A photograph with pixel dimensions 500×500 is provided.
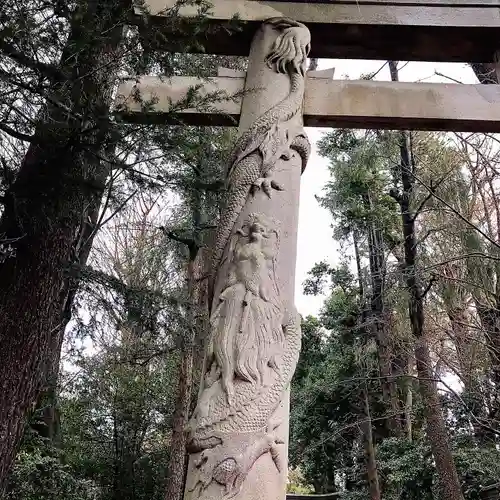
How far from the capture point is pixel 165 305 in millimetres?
4250

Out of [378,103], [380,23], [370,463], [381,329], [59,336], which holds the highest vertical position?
[381,329]

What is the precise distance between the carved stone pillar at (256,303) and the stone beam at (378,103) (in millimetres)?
150

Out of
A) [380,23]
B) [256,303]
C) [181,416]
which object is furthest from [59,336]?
[380,23]

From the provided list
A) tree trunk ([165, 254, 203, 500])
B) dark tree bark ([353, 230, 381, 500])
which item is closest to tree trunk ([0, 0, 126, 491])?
tree trunk ([165, 254, 203, 500])

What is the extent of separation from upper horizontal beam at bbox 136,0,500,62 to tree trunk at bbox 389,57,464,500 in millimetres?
2747

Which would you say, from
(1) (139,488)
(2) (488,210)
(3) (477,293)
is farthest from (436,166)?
(1) (139,488)

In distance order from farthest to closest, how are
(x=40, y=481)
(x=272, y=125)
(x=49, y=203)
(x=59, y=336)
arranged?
(x=40, y=481)
(x=59, y=336)
(x=49, y=203)
(x=272, y=125)

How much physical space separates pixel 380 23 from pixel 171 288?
17.1 ft

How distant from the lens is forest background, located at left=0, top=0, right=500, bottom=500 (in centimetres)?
268

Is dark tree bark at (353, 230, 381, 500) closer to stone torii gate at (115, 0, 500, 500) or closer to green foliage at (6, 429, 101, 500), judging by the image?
green foliage at (6, 429, 101, 500)

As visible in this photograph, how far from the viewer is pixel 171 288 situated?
305 inches

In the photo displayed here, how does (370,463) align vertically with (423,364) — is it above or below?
below

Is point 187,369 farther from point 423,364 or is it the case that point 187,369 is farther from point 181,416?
point 423,364

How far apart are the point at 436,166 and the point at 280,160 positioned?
5001 millimetres
